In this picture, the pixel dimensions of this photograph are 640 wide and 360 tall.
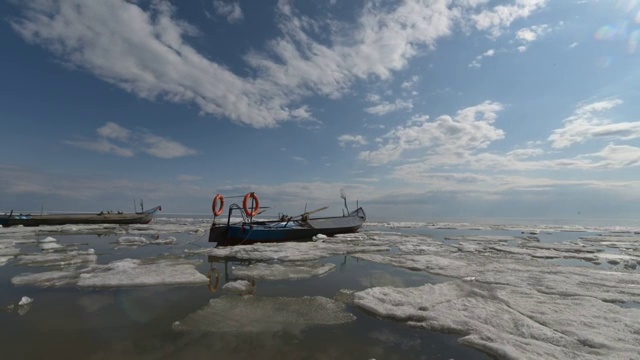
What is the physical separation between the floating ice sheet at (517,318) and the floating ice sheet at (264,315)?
1.06m

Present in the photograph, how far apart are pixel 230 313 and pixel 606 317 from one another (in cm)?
837

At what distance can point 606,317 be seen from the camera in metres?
6.93

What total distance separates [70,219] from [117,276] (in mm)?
42553

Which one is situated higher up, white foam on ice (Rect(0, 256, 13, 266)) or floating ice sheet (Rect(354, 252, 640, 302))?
white foam on ice (Rect(0, 256, 13, 266))

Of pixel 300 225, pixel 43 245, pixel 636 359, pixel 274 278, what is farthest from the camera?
pixel 300 225

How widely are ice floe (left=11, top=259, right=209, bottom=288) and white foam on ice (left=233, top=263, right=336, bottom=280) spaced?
5.55 feet

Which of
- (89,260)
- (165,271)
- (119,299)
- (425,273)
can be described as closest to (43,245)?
(89,260)

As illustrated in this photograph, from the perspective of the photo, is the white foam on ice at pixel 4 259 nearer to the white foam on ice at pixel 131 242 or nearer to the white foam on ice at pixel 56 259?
the white foam on ice at pixel 56 259

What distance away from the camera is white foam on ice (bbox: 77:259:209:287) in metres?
9.43

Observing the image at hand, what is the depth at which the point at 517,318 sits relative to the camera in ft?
22.0

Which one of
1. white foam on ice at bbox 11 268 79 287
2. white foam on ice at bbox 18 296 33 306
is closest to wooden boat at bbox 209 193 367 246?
white foam on ice at bbox 11 268 79 287

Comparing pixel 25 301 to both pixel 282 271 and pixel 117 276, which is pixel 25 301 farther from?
pixel 282 271

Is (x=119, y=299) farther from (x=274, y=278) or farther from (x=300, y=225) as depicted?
(x=300, y=225)

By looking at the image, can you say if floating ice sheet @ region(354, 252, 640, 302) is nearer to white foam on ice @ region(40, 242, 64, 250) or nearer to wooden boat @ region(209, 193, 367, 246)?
wooden boat @ region(209, 193, 367, 246)
